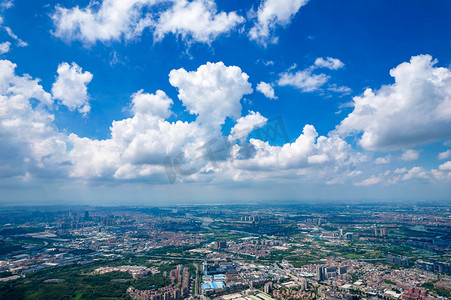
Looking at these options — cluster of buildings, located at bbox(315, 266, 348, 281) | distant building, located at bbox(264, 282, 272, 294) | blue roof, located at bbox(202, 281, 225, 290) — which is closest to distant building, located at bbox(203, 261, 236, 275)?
blue roof, located at bbox(202, 281, 225, 290)

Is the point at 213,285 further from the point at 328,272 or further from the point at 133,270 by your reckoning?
the point at 328,272

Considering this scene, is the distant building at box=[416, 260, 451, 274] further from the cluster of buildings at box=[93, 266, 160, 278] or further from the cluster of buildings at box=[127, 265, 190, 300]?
the cluster of buildings at box=[93, 266, 160, 278]

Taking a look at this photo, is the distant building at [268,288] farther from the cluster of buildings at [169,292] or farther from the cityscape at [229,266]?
the cluster of buildings at [169,292]

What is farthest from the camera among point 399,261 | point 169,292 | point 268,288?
point 399,261

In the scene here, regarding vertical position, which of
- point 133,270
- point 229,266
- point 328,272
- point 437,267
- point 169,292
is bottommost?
point 229,266

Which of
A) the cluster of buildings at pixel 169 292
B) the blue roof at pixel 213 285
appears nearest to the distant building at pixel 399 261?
the blue roof at pixel 213 285

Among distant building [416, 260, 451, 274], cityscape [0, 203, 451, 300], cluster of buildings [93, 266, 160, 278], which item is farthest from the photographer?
cluster of buildings [93, 266, 160, 278]

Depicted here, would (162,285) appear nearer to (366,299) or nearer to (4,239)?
(366,299)

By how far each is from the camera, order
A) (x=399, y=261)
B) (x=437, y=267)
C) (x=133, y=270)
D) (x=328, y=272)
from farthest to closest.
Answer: (x=399, y=261), (x=133, y=270), (x=437, y=267), (x=328, y=272)

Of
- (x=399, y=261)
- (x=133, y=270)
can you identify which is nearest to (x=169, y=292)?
(x=133, y=270)

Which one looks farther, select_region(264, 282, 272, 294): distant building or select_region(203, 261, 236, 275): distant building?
select_region(203, 261, 236, 275): distant building

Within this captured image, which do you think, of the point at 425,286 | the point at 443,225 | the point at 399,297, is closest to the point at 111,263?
the point at 399,297
